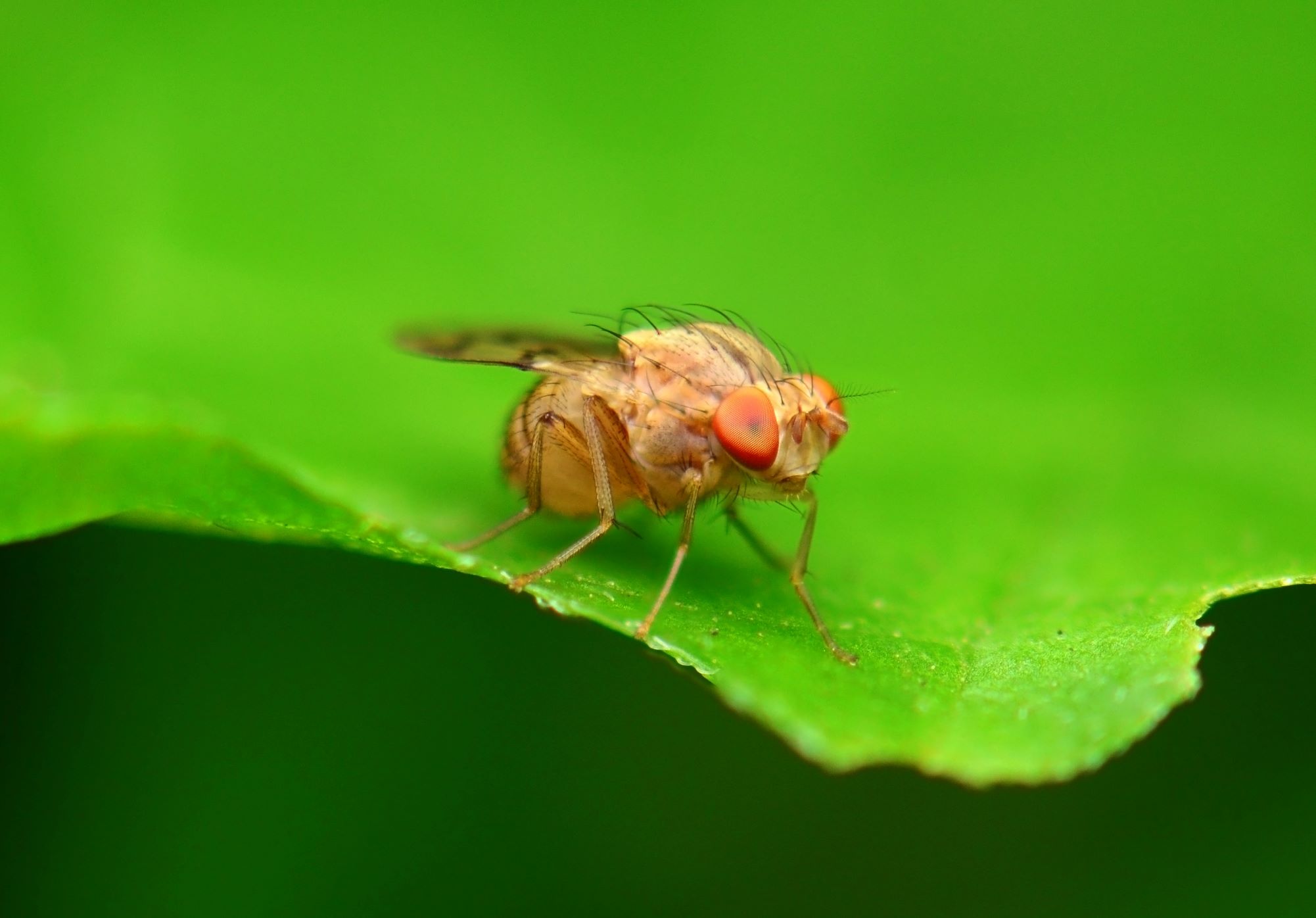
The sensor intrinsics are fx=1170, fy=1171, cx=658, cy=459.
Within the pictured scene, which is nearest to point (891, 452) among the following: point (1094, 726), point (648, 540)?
point (648, 540)

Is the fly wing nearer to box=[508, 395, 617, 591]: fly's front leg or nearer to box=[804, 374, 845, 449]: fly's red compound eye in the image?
box=[508, 395, 617, 591]: fly's front leg

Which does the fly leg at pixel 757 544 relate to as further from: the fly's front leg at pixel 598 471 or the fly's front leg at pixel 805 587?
the fly's front leg at pixel 598 471

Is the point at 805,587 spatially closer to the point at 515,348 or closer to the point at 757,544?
the point at 757,544

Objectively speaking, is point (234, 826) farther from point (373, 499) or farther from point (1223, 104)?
point (1223, 104)

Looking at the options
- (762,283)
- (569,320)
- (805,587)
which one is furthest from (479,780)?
(762,283)

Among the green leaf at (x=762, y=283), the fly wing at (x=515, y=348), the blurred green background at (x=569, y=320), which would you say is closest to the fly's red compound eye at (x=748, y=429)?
the green leaf at (x=762, y=283)

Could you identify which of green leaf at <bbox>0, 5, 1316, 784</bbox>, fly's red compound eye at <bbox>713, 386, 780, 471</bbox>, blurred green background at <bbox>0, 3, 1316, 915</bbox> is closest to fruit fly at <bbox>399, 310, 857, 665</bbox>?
fly's red compound eye at <bbox>713, 386, 780, 471</bbox>

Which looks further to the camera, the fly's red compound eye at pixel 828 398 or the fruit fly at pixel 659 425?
the fly's red compound eye at pixel 828 398
